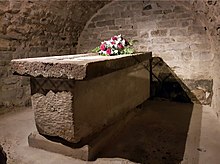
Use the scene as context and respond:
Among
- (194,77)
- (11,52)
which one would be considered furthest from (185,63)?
(11,52)

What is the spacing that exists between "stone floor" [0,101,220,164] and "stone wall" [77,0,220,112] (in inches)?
30.3

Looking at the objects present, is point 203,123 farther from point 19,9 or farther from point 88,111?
point 19,9

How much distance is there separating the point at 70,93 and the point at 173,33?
113 inches

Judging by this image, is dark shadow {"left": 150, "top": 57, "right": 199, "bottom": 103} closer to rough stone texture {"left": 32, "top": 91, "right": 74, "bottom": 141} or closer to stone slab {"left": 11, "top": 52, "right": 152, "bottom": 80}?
stone slab {"left": 11, "top": 52, "right": 152, "bottom": 80}

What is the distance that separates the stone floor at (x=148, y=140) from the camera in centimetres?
198

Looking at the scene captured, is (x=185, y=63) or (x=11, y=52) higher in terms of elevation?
(x=11, y=52)

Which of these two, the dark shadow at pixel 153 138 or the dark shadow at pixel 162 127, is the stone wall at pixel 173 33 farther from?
the dark shadow at pixel 153 138

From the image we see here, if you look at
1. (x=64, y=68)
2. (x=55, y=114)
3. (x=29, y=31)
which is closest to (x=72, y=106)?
(x=55, y=114)

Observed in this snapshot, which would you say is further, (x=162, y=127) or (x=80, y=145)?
(x=162, y=127)

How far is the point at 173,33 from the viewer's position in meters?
3.99

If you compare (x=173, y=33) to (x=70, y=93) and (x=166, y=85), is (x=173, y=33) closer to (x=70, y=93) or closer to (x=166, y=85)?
(x=166, y=85)

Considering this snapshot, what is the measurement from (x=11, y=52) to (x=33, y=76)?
1821mm

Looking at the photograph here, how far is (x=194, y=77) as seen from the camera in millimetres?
3906

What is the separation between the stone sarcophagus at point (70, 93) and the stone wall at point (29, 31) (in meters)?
1.54
